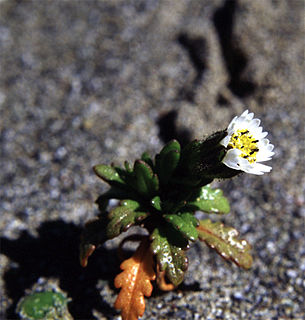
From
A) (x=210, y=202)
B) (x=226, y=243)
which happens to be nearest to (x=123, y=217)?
(x=210, y=202)

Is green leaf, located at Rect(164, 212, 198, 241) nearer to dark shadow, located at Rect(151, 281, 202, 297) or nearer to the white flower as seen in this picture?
the white flower

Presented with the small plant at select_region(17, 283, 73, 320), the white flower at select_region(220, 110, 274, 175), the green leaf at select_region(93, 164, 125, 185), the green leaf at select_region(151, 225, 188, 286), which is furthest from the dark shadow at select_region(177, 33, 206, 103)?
the small plant at select_region(17, 283, 73, 320)

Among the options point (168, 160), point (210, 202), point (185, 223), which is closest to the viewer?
point (185, 223)

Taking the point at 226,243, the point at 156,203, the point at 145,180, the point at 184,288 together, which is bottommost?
the point at 184,288

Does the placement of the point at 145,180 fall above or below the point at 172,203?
above

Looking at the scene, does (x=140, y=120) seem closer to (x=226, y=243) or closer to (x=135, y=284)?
(x=226, y=243)

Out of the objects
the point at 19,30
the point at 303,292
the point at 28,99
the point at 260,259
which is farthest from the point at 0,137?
the point at 303,292
